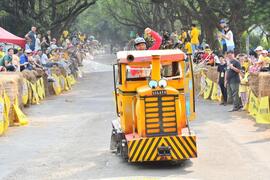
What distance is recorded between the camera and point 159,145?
11562 mm

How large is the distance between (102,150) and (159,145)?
3.03 meters

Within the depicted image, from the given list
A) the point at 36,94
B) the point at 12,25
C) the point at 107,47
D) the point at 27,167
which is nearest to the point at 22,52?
the point at 36,94

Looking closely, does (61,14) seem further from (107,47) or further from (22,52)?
(107,47)

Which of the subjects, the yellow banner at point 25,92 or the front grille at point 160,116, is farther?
the yellow banner at point 25,92

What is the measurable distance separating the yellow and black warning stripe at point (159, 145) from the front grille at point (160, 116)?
206mm

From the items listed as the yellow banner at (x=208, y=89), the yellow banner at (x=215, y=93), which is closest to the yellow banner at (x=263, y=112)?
the yellow banner at (x=215, y=93)

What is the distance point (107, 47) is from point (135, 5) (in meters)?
58.5

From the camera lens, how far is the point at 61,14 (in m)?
52.8

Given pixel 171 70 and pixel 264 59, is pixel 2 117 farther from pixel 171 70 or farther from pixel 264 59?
pixel 264 59

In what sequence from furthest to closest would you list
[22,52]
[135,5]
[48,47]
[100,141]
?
[135,5] < [48,47] < [22,52] < [100,141]

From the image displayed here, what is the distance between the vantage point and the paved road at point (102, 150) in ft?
38.0

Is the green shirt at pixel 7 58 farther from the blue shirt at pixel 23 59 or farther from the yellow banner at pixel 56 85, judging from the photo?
Answer: the yellow banner at pixel 56 85

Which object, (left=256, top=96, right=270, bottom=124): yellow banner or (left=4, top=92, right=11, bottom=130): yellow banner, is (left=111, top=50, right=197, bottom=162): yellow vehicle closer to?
(left=256, top=96, right=270, bottom=124): yellow banner

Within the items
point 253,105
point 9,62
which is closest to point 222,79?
point 253,105
